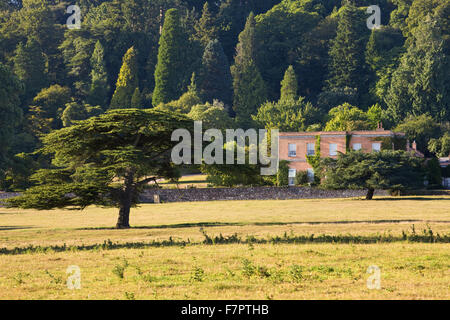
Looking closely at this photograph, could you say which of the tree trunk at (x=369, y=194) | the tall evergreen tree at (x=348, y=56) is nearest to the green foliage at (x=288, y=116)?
the tall evergreen tree at (x=348, y=56)

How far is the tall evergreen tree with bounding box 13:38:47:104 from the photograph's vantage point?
Result: 12519 centimetres

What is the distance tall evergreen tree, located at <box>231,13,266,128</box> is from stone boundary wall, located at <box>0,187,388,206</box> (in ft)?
139

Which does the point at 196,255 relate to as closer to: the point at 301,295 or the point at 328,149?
the point at 301,295

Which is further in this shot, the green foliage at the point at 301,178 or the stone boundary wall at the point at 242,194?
the green foliage at the point at 301,178

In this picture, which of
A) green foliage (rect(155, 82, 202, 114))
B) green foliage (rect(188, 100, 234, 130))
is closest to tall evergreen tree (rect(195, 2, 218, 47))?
green foliage (rect(155, 82, 202, 114))

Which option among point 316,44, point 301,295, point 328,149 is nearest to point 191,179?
point 328,149

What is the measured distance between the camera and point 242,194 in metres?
73.9

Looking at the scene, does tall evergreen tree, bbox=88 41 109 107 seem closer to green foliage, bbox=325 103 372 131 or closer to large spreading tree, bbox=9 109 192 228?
green foliage, bbox=325 103 372 131

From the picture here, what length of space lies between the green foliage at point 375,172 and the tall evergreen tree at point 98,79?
6612 cm

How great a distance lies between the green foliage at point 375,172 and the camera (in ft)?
217

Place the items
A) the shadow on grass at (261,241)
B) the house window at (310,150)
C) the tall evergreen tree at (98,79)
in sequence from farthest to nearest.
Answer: the tall evergreen tree at (98,79) → the house window at (310,150) → the shadow on grass at (261,241)

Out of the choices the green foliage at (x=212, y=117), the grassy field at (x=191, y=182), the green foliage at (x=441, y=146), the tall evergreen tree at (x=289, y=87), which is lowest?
the grassy field at (x=191, y=182)

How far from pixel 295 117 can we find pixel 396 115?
54.4 ft

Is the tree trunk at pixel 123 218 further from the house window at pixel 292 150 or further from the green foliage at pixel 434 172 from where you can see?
the green foliage at pixel 434 172
